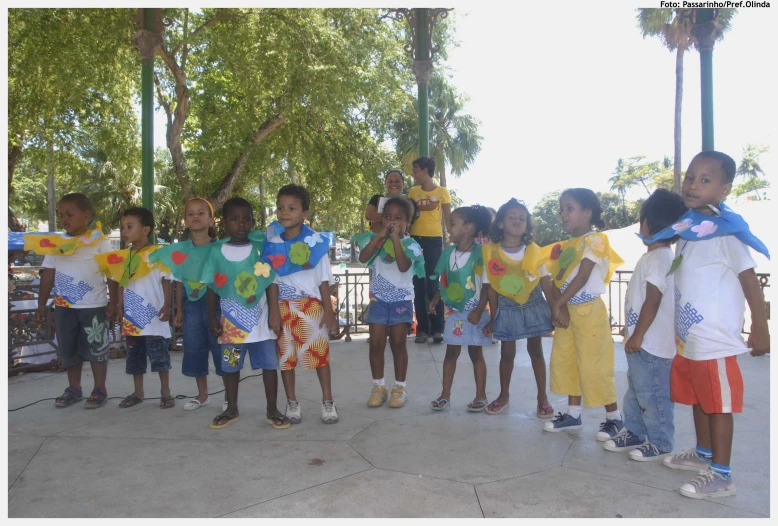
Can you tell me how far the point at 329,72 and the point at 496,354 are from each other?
236 inches

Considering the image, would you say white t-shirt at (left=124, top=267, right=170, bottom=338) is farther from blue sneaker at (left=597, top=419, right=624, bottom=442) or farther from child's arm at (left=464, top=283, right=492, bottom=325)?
blue sneaker at (left=597, top=419, right=624, bottom=442)

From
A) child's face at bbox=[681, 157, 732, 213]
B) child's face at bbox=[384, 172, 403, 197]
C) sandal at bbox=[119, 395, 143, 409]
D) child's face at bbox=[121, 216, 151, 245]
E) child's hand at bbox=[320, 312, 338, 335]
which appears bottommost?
sandal at bbox=[119, 395, 143, 409]

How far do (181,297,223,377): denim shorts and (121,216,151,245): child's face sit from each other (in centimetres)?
64

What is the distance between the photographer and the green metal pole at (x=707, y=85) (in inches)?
200

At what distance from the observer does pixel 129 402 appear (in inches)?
167

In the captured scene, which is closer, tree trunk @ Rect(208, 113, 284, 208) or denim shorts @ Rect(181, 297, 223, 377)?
denim shorts @ Rect(181, 297, 223, 377)


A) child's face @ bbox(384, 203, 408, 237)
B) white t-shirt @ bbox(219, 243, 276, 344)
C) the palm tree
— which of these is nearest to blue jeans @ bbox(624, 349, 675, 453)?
child's face @ bbox(384, 203, 408, 237)

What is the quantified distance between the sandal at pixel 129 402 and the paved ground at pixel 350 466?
75 mm

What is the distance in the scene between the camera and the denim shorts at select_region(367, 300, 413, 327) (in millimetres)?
4145

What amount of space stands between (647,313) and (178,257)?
2.93 metres

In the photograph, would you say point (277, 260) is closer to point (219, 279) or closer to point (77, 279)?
point (219, 279)

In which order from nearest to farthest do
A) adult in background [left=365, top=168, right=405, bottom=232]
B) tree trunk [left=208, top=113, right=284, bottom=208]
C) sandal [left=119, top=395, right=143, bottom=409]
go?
1. sandal [left=119, top=395, right=143, bottom=409]
2. adult in background [left=365, top=168, right=405, bottom=232]
3. tree trunk [left=208, top=113, right=284, bottom=208]

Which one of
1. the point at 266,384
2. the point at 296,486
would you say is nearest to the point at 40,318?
the point at 266,384

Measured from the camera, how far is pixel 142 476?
2.87m
